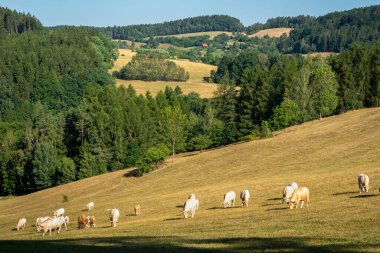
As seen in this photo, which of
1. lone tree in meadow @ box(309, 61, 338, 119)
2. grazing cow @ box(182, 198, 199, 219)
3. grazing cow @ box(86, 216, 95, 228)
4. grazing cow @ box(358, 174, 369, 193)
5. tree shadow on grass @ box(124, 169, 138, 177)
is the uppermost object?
lone tree in meadow @ box(309, 61, 338, 119)

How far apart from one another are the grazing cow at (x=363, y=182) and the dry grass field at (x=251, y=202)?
57 cm

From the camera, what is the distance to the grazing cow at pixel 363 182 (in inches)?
1448

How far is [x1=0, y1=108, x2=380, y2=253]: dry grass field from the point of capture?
78.4 feet

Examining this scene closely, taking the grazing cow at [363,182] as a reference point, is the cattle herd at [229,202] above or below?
below

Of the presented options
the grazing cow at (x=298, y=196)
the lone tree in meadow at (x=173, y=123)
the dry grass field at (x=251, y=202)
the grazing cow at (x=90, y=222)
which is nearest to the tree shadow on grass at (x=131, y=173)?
the dry grass field at (x=251, y=202)

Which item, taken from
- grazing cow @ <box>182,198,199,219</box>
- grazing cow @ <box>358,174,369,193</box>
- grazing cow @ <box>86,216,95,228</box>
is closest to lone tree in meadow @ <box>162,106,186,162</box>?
grazing cow @ <box>86,216,95,228</box>

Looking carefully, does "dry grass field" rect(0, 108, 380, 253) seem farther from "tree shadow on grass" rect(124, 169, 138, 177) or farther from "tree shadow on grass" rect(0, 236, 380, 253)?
"tree shadow on grass" rect(124, 169, 138, 177)

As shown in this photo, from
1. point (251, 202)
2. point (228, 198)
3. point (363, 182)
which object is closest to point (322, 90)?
point (251, 202)

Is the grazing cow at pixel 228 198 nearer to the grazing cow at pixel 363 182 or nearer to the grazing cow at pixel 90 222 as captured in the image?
the grazing cow at pixel 363 182

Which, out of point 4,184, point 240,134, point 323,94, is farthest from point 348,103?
point 4,184

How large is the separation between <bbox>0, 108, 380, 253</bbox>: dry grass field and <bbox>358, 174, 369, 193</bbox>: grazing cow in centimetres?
57

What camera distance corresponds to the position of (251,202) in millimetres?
42125

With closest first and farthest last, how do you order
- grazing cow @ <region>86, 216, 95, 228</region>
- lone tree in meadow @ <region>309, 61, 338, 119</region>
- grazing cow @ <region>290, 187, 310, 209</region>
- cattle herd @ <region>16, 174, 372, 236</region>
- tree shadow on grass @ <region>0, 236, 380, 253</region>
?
tree shadow on grass @ <region>0, 236, 380, 253</region>, grazing cow @ <region>290, 187, 310, 209</region>, cattle herd @ <region>16, 174, 372, 236</region>, grazing cow @ <region>86, 216, 95, 228</region>, lone tree in meadow @ <region>309, 61, 338, 119</region>

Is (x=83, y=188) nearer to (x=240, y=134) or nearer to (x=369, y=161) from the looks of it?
(x=240, y=134)
